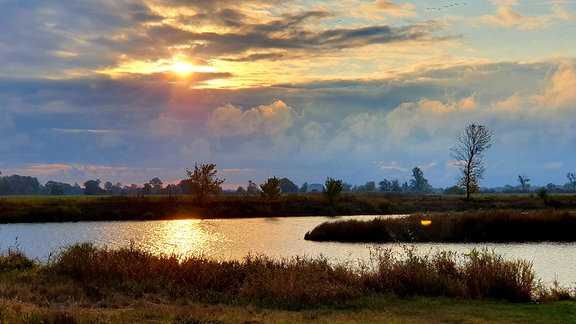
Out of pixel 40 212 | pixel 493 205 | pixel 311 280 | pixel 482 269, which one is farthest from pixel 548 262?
pixel 40 212

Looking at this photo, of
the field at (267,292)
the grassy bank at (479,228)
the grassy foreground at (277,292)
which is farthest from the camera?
the grassy bank at (479,228)

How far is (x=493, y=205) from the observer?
9444 centimetres

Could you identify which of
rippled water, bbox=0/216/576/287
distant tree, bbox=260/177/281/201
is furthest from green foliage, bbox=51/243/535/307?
distant tree, bbox=260/177/281/201

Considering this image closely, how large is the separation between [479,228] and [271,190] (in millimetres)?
64224

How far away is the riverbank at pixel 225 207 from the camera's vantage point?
8969 cm

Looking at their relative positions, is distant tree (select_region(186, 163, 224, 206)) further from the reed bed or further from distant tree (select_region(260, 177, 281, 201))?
the reed bed

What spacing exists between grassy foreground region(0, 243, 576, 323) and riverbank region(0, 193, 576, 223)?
71359mm

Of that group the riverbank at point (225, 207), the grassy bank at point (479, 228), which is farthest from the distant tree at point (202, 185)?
the grassy bank at point (479, 228)

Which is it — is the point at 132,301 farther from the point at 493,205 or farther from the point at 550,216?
the point at 493,205

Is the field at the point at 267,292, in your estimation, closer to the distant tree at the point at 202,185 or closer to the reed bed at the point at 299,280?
the reed bed at the point at 299,280

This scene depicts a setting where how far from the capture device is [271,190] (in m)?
111

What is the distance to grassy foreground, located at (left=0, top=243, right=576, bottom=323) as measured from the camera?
606 inches

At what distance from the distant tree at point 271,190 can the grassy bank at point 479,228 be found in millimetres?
57020

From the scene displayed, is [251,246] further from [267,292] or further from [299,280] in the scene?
[267,292]
